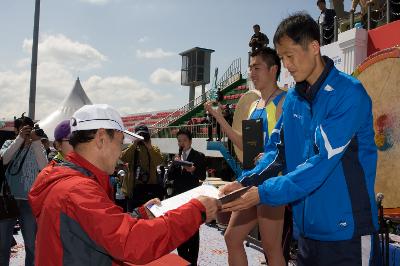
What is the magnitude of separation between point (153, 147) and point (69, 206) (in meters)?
4.22

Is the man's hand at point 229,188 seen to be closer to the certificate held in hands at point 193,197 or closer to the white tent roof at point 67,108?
the certificate held in hands at point 193,197

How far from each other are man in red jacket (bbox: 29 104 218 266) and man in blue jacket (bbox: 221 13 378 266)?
51 cm

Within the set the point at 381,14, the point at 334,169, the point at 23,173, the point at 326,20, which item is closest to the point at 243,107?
the point at 23,173

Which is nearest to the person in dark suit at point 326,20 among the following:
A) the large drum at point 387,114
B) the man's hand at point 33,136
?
the large drum at point 387,114

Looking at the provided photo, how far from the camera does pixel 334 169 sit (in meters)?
2.04

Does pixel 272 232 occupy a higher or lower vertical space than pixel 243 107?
lower

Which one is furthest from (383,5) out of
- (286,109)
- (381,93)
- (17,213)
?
(17,213)

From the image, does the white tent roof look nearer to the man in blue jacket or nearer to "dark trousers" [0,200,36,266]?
"dark trousers" [0,200,36,266]

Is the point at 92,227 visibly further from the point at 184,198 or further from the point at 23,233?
the point at 23,233

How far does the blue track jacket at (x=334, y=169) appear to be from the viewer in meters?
1.97

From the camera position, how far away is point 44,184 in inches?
70.8

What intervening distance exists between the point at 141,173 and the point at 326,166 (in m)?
3.96

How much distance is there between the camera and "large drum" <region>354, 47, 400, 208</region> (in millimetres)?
3496

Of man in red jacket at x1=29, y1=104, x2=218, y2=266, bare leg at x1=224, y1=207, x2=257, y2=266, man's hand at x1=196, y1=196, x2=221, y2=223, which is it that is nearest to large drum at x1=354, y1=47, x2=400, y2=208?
bare leg at x1=224, y1=207, x2=257, y2=266
